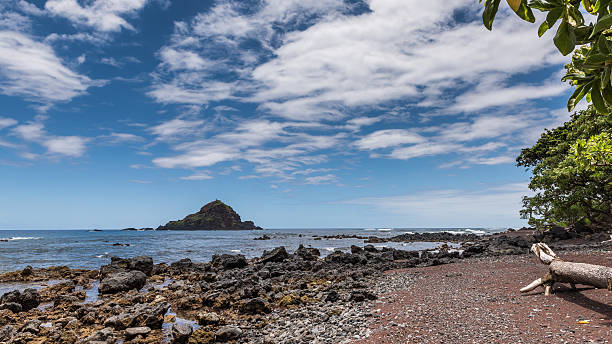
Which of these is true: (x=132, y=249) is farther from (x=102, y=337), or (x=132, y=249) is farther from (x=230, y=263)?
(x=102, y=337)

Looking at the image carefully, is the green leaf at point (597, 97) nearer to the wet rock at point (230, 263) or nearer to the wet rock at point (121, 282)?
the wet rock at point (121, 282)

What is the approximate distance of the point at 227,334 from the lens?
10.3 metres

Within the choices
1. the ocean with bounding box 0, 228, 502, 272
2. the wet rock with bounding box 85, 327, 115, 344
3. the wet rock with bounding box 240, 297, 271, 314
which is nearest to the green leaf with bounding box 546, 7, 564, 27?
the wet rock with bounding box 85, 327, 115, 344

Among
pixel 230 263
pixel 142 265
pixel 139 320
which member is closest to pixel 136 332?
pixel 139 320

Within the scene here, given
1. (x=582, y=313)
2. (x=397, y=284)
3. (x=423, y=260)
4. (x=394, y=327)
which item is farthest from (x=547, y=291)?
(x=423, y=260)

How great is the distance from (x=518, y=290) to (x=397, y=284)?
540 centimetres

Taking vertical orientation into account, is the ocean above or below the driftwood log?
below

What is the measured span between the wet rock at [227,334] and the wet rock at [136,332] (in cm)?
248

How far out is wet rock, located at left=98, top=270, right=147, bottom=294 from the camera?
60.6 ft

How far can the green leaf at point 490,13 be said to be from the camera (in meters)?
2.59

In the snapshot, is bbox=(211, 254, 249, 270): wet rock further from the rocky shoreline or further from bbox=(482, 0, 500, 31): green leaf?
bbox=(482, 0, 500, 31): green leaf

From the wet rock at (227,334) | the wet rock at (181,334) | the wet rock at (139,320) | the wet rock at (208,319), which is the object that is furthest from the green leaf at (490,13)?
the wet rock at (139,320)

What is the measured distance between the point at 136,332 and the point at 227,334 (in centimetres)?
296

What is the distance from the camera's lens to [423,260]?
25516 mm
